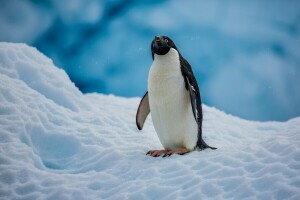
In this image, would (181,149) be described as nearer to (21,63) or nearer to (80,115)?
(80,115)

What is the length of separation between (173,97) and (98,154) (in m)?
1.13

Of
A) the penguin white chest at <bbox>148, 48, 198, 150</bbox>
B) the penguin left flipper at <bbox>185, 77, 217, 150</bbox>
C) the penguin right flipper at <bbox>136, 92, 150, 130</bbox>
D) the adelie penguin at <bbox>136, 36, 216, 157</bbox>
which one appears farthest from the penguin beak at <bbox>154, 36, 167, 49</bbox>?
the penguin right flipper at <bbox>136, 92, 150, 130</bbox>

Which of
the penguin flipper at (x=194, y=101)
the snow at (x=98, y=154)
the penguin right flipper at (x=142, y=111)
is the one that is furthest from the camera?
the penguin right flipper at (x=142, y=111)

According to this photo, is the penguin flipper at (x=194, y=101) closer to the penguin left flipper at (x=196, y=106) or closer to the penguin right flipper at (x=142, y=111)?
the penguin left flipper at (x=196, y=106)

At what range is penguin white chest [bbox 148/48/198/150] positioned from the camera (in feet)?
14.0

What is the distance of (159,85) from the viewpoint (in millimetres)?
4285

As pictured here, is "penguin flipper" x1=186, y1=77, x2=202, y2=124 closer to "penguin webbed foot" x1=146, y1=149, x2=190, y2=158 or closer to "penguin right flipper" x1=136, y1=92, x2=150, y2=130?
"penguin webbed foot" x1=146, y1=149, x2=190, y2=158

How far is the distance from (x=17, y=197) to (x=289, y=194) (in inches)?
89.1

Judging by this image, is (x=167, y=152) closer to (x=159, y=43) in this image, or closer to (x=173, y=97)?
(x=173, y=97)

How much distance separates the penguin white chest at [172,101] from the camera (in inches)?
168

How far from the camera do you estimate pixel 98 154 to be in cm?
457

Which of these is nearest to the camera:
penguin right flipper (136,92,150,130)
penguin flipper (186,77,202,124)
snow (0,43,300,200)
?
snow (0,43,300,200)

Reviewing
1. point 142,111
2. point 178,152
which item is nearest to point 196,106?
point 178,152

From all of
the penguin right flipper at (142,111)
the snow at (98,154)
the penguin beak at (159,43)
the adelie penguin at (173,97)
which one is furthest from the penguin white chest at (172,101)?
the penguin right flipper at (142,111)
